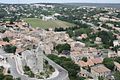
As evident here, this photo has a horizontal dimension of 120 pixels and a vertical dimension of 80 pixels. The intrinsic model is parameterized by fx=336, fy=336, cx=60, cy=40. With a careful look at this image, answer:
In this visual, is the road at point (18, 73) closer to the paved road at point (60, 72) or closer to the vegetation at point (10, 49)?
the paved road at point (60, 72)

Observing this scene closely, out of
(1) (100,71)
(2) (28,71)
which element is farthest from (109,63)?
(2) (28,71)

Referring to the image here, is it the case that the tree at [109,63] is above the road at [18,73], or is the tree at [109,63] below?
below

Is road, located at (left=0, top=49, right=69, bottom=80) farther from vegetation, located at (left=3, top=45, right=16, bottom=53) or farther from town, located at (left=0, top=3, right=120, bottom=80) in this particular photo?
vegetation, located at (left=3, top=45, right=16, bottom=53)

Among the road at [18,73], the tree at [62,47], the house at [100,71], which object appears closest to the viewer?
the road at [18,73]

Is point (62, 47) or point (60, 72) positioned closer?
point (60, 72)

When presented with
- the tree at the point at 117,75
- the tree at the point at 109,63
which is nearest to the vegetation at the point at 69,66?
the tree at the point at 117,75

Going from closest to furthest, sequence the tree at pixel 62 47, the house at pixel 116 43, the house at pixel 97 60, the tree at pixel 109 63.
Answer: the tree at pixel 109 63 < the house at pixel 97 60 < the tree at pixel 62 47 < the house at pixel 116 43

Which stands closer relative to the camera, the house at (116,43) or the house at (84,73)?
the house at (84,73)

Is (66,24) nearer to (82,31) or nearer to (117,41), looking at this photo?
(82,31)

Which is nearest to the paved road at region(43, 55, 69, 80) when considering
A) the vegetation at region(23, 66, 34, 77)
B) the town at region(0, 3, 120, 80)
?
the town at region(0, 3, 120, 80)

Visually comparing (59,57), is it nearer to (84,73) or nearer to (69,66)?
(69,66)

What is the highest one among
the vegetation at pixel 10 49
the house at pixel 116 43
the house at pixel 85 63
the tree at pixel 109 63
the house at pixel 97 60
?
the tree at pixel 109 63
